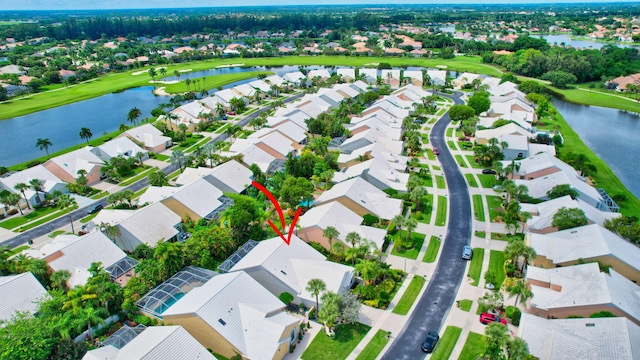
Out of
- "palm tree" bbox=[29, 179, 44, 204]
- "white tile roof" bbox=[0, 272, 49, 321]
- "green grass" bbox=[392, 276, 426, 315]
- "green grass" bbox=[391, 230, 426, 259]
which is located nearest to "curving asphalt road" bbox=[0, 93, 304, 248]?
"palm tree" bbox=[29, 179, 44, 204]

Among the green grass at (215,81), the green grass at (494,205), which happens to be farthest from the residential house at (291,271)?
the green grass at (215,81)

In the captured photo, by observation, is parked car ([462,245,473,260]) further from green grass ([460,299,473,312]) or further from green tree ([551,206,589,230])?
green tree ([551,206,589,230])

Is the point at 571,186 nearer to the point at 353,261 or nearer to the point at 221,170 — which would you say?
the point at 353,261

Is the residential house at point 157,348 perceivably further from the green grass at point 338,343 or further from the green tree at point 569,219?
the green tree at point 569,219

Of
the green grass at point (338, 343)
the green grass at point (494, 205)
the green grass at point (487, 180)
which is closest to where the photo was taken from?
the green grass at point (338, 343)

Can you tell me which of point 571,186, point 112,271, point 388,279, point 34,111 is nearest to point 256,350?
point 388,279
